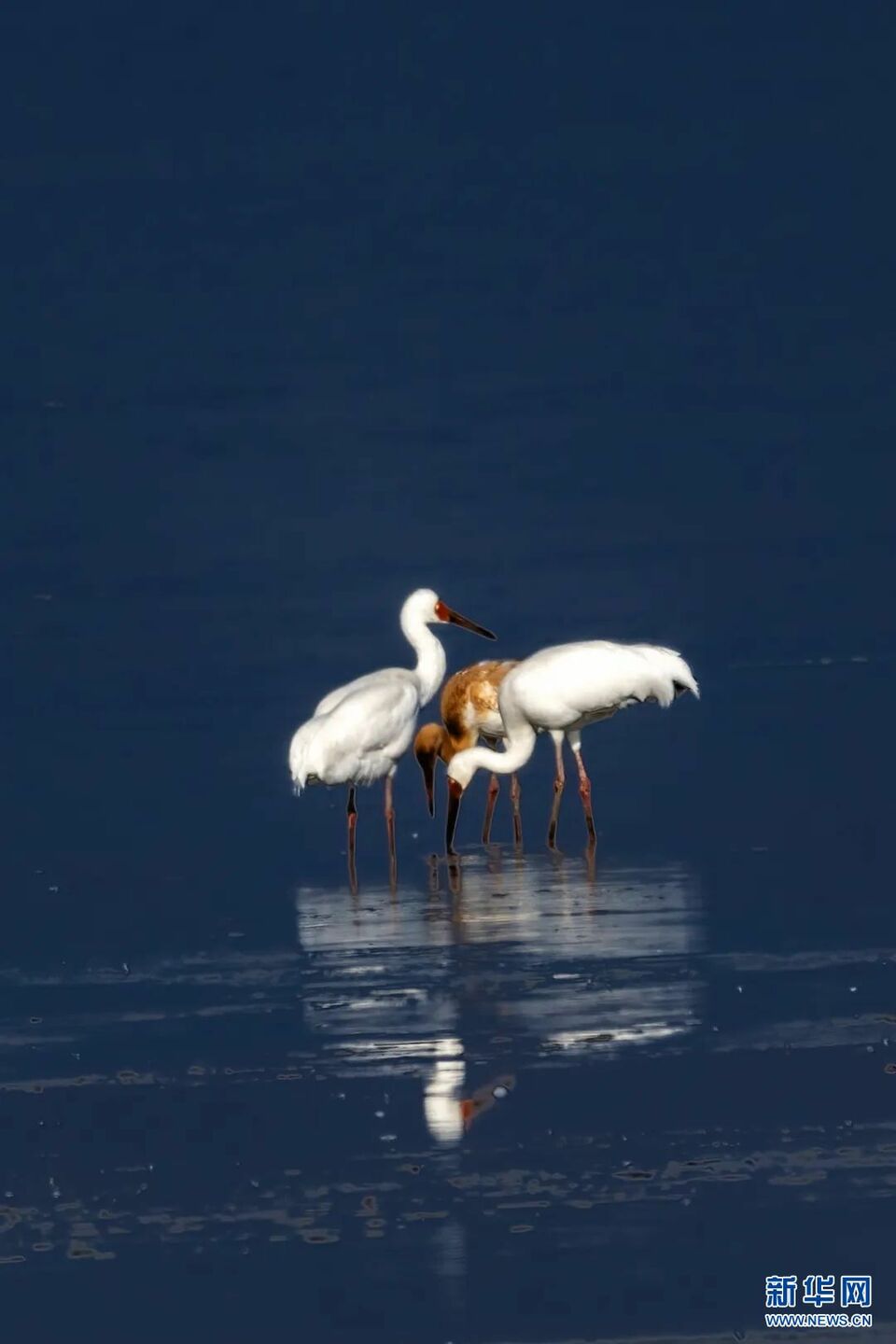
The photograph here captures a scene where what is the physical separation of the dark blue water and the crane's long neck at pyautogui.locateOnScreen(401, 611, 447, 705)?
0.79 m

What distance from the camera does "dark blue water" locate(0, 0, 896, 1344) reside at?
7180 millimetres

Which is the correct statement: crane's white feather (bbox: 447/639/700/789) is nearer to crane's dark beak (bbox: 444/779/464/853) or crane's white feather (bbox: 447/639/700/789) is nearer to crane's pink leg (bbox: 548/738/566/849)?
crane's dark beak (bbox: 444/779/464/853)

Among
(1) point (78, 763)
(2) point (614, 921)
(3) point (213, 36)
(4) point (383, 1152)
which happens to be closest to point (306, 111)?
(3) point (213, 36)

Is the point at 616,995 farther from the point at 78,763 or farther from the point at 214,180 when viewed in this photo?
the point at 214,180

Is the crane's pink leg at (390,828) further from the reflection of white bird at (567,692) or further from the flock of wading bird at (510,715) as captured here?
the reflection of white bird at (567,692)

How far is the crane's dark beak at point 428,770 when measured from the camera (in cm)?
1495

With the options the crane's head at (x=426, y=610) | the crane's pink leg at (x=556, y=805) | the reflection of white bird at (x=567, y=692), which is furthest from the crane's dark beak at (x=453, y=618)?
the reflection of white bird at (x=567, y=692)

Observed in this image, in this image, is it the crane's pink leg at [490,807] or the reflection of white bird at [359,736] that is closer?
the reflection of white bird at [359,736]

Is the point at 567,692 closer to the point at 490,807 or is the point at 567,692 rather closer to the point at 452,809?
the point at 452,809

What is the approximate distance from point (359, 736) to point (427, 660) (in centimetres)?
168

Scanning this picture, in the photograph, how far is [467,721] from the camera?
14758mm

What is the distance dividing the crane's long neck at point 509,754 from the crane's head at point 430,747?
3.79ft

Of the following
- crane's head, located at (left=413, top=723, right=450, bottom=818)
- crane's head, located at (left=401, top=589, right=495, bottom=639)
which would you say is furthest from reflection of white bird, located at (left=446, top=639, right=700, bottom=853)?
crane's head, located at (left=401, top=589, right=495, bottom=639)

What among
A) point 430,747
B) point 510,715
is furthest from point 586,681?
point 430,747
